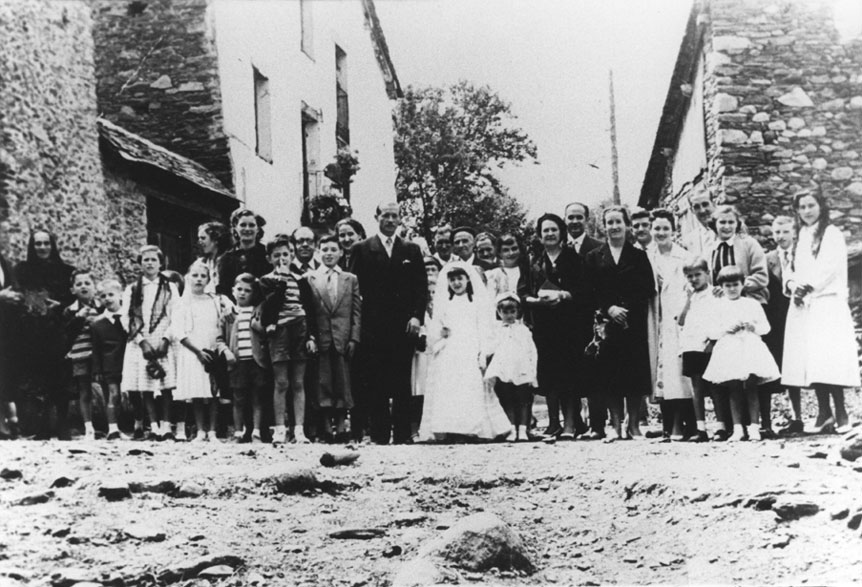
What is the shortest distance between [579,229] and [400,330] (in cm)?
138

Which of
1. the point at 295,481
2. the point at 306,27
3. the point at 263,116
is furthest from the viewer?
the point at 306,27

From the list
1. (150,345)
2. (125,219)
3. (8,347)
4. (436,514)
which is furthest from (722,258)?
(125,219)

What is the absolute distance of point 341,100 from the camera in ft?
48.3

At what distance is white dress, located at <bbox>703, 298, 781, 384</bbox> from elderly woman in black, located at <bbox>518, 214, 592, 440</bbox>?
0.93 metres

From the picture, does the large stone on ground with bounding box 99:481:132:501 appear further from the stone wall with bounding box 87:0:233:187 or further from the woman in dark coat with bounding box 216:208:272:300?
the stone wall with bounding box 87:0:233:187

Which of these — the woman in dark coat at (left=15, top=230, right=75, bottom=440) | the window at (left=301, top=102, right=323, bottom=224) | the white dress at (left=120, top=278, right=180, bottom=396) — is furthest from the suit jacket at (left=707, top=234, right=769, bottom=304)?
the window at (left=301, top=102, right=323, bottom=224)

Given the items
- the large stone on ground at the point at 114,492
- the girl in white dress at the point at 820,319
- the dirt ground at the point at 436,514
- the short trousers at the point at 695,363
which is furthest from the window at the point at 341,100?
the large stone on ground at the point at 114,492

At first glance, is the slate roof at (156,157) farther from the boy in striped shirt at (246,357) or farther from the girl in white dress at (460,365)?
the girl in white dress at (460,365)

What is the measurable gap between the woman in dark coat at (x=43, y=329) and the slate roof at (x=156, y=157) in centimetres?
197

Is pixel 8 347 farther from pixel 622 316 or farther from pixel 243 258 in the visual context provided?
pixel 622 316

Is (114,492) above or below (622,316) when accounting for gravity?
below

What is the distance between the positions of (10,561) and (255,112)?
875cm

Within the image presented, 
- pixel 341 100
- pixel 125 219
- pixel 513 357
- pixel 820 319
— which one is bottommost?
pixel 513 357

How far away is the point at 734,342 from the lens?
5.52m
